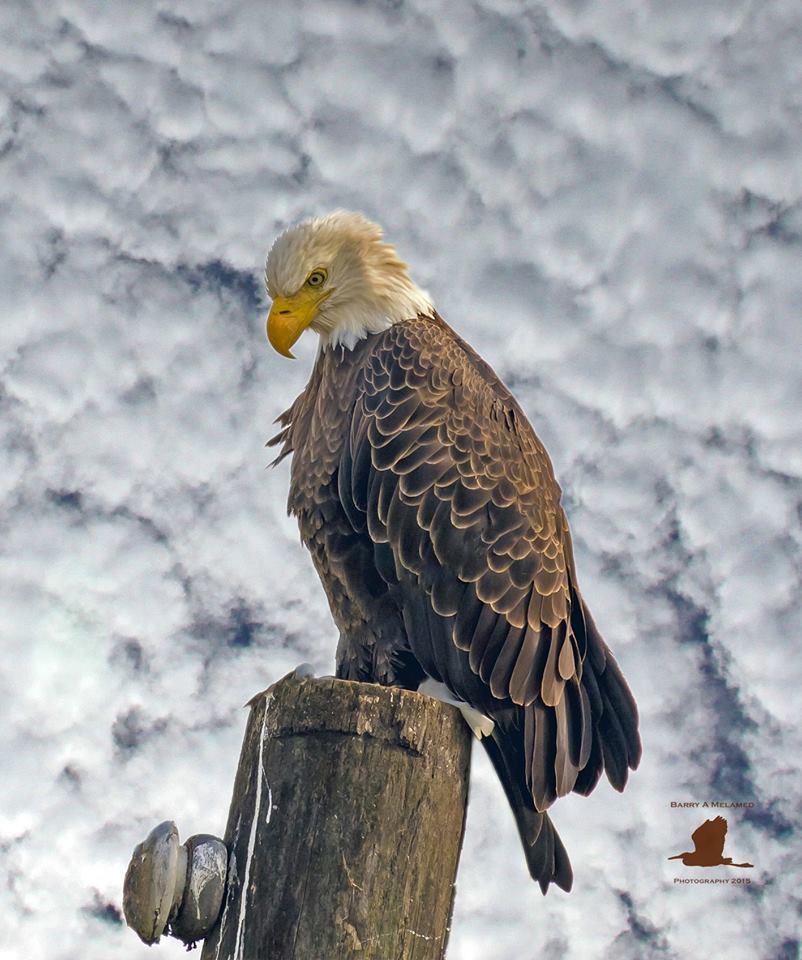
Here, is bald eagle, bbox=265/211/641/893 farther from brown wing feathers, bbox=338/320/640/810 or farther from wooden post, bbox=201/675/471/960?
wooden post, bbox=201/675/471/960

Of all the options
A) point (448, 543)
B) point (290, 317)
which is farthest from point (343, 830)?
point (290, 317)

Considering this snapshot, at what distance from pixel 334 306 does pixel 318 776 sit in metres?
A: 2.79

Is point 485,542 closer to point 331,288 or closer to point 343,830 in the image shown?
point 331,288

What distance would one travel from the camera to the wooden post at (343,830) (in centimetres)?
281

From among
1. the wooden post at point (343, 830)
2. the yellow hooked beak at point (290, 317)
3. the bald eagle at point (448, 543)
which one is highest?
the yellow hooked beak at point (290, 317)

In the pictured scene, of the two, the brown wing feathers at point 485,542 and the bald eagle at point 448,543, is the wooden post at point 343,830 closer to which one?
the bald eagle at point 448,543

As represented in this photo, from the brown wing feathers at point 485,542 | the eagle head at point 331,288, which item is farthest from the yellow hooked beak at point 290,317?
the brown wing feathers at point 485,542

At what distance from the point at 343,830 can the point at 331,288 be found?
3.01 m

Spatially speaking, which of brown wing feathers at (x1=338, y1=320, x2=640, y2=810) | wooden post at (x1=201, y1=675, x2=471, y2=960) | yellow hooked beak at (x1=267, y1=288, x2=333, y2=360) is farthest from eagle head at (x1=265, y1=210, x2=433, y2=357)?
wooden post at (x1=201, y1=675, x2=471, y2=960)

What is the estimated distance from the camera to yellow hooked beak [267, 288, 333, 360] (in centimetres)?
491

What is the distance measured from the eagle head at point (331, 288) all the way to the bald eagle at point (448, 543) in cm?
1

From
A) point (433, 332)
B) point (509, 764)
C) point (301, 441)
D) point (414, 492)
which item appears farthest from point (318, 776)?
point (433, 332)

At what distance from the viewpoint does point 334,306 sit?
201 inches

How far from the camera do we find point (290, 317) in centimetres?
497
